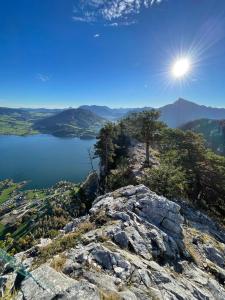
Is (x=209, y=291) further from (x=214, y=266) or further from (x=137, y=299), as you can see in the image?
(x=137, y=299)

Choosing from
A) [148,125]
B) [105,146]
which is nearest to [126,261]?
[148,125]

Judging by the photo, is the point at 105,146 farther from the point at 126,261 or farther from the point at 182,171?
the point at 126,261

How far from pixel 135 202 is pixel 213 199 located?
2550 centimetres

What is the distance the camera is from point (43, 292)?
8.94m

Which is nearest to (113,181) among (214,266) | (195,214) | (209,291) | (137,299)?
(195,214)

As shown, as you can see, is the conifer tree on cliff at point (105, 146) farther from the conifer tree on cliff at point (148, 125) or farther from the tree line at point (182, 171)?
the conifer tree on cliff at point (148, 125)

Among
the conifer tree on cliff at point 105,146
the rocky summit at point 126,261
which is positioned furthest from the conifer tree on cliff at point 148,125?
the rocky summit at point 126,261

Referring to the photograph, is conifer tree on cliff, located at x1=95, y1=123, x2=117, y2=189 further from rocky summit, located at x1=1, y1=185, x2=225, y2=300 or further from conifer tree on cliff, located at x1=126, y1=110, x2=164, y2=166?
rocky summit, located at x1=1, y1=185, x2=225, y2=300

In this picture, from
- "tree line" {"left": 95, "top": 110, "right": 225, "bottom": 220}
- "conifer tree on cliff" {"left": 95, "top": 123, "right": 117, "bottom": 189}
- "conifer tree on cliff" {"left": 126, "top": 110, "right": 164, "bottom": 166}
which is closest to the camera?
"tree line" {"left": 95, "top": 110, "right": 225, "bottom": 220}

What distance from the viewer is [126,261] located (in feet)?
40.0

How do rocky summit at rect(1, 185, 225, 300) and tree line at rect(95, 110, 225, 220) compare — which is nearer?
rocky summit at rect(1, 185, 225, 300)

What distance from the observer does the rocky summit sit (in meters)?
9.66

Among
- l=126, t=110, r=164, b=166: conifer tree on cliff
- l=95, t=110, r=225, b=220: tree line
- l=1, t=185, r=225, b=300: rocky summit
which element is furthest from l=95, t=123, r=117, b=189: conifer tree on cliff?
l=1, t=185, r=225, b=300: rocky summit

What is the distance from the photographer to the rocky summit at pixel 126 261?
9656 millimetres
